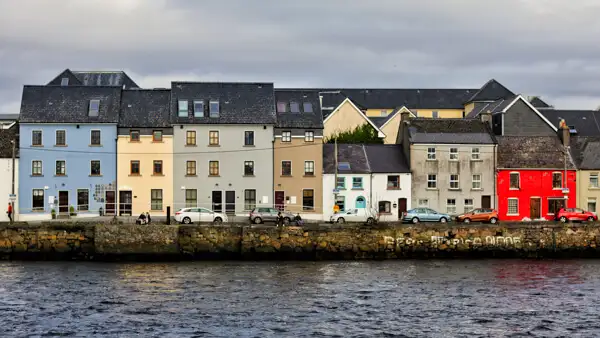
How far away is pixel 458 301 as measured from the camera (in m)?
43.6

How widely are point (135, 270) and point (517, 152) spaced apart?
40.0 m

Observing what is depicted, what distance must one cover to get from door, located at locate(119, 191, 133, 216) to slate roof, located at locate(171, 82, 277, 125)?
7.20 metres

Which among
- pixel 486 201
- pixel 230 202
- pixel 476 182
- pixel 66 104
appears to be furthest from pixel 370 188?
pixel 66 104

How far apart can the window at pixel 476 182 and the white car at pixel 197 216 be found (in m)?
22.9

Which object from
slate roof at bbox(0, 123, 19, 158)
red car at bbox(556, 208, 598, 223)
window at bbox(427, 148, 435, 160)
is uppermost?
slate roof at bbox(0, 123, 19, 158)

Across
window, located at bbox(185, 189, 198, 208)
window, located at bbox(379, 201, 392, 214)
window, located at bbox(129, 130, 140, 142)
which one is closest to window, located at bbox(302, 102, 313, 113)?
window, located at bbox(379, 201, 392, 214)

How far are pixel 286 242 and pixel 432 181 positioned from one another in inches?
893

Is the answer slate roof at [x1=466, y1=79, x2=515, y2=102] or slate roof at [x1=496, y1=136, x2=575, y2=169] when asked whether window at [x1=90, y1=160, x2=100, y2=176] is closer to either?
slate roof at [x1=496, y1=136, x2=575, y2=169]

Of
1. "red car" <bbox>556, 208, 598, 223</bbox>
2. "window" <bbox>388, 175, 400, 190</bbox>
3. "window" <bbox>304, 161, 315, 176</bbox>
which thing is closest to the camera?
"red car" <bbox>556, 208, 598, 223</bbox>

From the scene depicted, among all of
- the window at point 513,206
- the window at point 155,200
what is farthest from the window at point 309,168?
the window at point 513,206

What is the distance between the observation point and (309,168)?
7738cm

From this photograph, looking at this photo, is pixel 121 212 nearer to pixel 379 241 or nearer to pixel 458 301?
pixel 379 241

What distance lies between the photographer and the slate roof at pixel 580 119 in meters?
105

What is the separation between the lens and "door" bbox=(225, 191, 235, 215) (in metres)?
76.4
